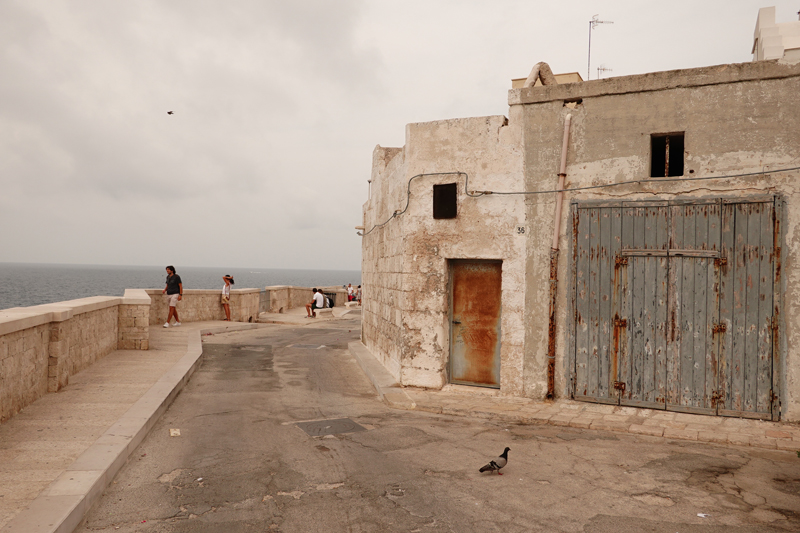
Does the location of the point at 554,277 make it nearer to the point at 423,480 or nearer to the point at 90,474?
the point at 423,480

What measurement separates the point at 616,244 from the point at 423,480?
497 centimetres

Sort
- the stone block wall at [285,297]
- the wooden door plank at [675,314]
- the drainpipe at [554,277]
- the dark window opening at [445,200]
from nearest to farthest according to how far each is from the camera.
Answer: the wooden door plank at [675,314]
the drainpipe at [554,277]
the dark window opening at [445,200]
the stone block wall at [285,297]

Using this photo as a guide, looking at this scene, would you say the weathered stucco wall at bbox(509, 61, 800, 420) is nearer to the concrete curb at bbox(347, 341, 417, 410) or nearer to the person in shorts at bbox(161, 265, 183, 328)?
the concrete curb at bbox(347, 341, 417, 410)

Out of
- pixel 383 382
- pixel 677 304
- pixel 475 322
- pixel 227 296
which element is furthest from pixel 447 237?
pixel 227 296

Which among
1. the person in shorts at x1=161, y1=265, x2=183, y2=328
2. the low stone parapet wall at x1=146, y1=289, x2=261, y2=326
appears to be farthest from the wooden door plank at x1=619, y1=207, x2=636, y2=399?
the low stone parapet wall at x1=146, y1=289, x2=261, y2=326

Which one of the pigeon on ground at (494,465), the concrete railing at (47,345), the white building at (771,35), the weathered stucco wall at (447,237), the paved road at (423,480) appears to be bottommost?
the paved road at (423,480)

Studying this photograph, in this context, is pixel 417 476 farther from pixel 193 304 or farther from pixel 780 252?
pixel 193 304

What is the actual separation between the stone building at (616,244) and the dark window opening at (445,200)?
38 millimetres

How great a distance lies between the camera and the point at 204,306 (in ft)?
64.5

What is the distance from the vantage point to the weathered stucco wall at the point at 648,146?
752cm

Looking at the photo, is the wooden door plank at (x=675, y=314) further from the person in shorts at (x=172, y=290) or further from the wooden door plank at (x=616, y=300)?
the person in shorts at (x=172, y=290)

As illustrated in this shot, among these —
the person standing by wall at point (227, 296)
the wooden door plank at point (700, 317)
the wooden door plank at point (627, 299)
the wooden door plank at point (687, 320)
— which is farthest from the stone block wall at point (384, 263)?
the person standing by wall at point (227, 296)

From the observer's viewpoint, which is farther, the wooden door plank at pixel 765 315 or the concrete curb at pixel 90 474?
the wooden door plank at pixel 765 315

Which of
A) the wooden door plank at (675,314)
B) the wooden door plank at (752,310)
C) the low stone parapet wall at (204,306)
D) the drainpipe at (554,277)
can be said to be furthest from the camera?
the low stone parapet wall at (204,306)
